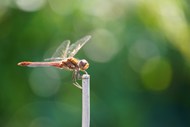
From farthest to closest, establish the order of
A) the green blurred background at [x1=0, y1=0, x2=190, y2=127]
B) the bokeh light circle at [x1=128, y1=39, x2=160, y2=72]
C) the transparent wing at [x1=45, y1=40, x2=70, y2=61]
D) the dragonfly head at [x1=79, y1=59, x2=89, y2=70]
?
1. the bokeh light circle at [x1=128, y1=39, x2=160, y2=72]
2. the green blurred background at [x1=0, y1=0, x2=190, y2=127]
3. the transparent wing at [x1=45, y1=40, x2=70, y2=61]
4. the dragonfly head at [x1=79, y1=59, x2=89, y2=70]

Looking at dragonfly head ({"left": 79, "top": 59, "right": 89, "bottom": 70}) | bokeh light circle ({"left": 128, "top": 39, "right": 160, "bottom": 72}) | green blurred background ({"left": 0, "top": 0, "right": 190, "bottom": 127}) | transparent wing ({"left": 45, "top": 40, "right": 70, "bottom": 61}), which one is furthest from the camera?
bokeh light circle ({"left": 128, "top": 39, "right": 160, "bottom": 72})

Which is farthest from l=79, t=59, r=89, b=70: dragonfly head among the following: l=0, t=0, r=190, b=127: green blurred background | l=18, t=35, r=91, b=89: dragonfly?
l=0, t=0, r=190, b=127: green blurred background

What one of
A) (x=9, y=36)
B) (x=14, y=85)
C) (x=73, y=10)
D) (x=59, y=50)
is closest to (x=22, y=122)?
(x=14, y=85)

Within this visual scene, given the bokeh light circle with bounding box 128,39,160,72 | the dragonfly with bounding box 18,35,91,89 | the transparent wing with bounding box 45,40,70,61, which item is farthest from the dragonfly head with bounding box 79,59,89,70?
the bokeh light circle with bounding box 128,39,160,72

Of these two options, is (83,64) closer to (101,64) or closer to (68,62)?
(68,62)

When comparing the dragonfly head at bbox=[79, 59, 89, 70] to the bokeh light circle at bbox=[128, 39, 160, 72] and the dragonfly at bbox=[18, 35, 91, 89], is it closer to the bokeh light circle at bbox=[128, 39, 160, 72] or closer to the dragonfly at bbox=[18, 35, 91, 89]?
the dragonfly at bbox=[18, 35, 91, 89]

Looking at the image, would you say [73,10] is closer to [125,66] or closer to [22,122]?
[125,66]

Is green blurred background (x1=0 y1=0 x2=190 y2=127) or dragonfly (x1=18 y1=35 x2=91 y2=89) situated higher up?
green blurred background (x1=0 y1=0 x2=190 y2=127)

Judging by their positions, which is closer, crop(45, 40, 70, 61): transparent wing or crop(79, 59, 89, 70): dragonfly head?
crop(79, 59, 89, 70): dragonfly head

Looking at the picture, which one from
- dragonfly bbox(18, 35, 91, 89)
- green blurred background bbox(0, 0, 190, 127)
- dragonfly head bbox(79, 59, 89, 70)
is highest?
green blurred background bbox(0, 0, 190, 127)
